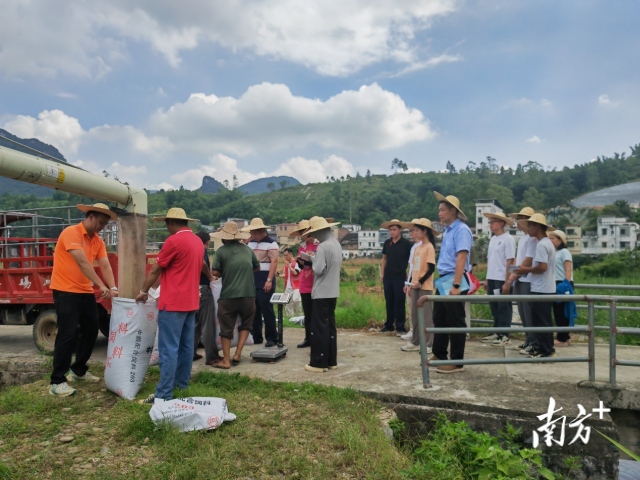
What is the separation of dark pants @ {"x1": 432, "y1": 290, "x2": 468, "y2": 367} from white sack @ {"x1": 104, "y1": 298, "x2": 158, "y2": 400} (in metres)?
3.01

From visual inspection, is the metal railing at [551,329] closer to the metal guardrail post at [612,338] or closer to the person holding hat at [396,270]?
the metal guardrail post at [612,338]

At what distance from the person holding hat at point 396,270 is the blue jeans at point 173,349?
3816 mm

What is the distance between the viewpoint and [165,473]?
10.2ft

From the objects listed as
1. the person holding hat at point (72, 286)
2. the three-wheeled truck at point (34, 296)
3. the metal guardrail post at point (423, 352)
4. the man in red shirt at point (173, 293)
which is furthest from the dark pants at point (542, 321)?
the three-wheeled truck at point (34, 296)

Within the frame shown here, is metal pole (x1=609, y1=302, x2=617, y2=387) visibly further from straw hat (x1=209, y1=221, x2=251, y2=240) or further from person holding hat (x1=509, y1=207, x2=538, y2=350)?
straw hat (x1=209, y1=221, x2=251, y2=240)

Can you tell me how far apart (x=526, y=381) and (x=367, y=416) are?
1830 mm

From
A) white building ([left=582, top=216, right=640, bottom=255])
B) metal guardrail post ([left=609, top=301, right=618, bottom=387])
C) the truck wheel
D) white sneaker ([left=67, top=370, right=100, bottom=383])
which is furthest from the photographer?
white building ([left=582, top=216, right=640, bottom=255])

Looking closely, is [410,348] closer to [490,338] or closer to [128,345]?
[490,338]

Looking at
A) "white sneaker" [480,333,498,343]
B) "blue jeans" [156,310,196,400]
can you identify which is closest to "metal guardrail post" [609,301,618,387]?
"white sneaker" [480,333,498,343]

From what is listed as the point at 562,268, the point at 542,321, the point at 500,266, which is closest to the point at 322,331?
the point at 542,321

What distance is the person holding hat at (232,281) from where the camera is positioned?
5.43m

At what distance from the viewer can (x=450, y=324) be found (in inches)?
190

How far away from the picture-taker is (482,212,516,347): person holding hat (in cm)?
648

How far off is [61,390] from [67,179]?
2.26 m
